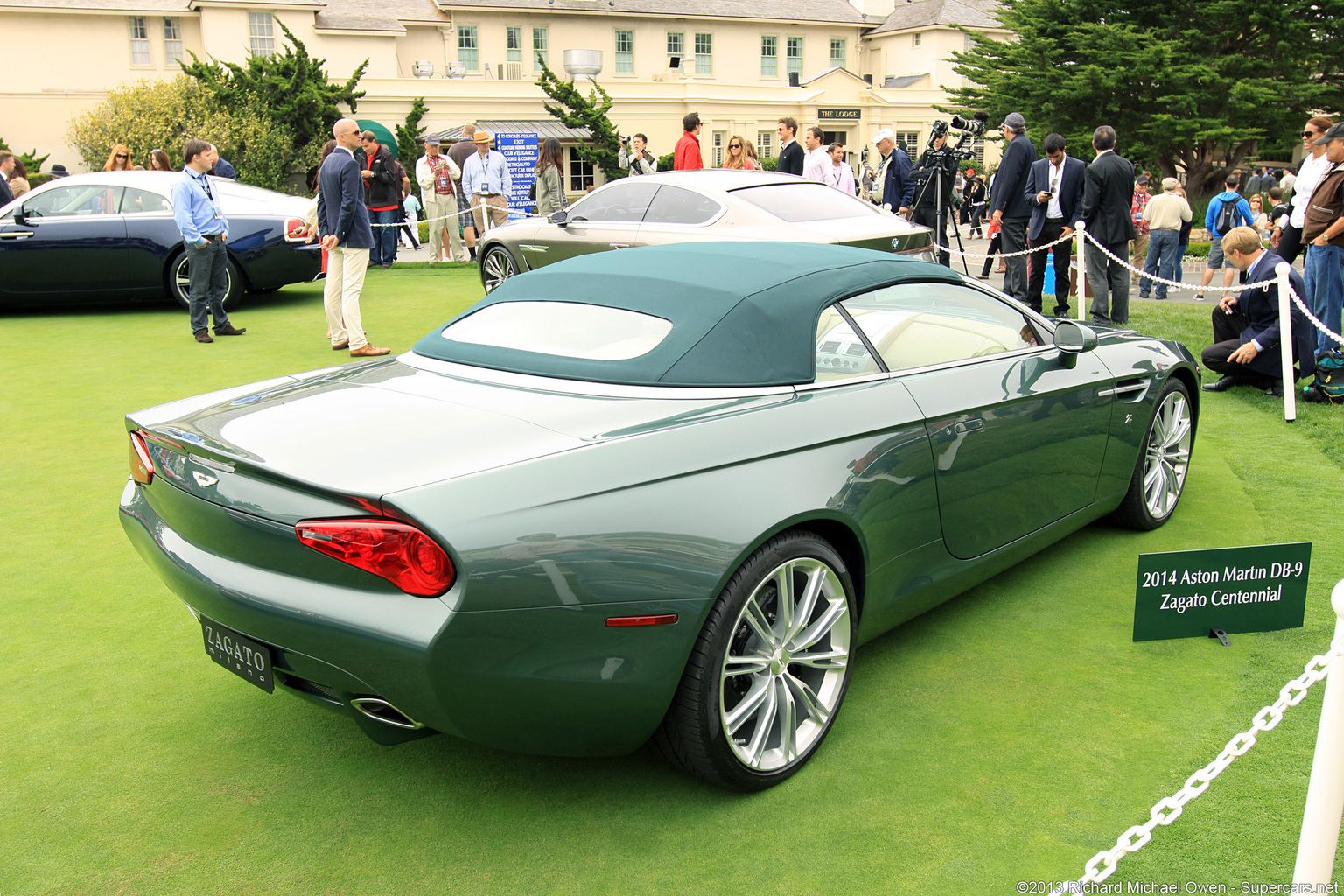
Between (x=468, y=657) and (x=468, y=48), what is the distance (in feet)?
161

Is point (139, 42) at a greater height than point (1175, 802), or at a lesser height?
greater

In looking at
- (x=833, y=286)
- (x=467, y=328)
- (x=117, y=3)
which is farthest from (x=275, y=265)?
(x=117, y=3)

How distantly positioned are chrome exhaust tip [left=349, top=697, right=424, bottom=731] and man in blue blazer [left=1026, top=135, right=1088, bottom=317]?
31.8 feet

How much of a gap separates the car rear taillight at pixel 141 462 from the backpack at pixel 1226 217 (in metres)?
16.2

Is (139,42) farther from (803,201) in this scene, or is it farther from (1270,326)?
(1270,326)

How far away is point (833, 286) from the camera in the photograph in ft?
11.2

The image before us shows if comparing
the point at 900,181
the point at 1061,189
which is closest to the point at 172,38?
the point at 900,181

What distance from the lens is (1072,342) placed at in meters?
4.05

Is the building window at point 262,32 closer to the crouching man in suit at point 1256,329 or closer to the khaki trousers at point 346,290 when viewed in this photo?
the khaki trousers at point 346,290

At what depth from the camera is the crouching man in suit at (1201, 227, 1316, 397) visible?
288 inches

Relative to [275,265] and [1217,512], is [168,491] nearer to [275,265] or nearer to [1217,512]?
[1217,512]

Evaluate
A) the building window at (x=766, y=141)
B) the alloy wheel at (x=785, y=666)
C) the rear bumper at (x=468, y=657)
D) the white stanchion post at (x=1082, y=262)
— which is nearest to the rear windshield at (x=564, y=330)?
the alloy wheel at (x=785, y=666)

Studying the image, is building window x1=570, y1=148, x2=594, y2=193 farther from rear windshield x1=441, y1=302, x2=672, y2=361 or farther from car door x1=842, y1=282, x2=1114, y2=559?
rear windshield x1=441, y1=302, x2=672, y2=361

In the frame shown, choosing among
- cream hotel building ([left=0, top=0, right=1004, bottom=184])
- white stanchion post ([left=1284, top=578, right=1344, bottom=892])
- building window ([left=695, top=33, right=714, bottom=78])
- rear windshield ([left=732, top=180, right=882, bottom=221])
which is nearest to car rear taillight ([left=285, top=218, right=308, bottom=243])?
rear windshield ([left=732, top=180, right=882, bottom=221])
